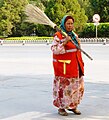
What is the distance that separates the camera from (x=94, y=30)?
47812 mm

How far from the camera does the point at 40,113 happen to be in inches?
279

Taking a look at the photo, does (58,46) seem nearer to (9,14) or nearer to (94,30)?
(94,30)

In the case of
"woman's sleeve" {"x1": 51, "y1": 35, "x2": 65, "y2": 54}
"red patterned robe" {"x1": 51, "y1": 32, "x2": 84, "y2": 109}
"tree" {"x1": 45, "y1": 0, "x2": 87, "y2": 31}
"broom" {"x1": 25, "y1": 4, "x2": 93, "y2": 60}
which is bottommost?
"red patterned robe" {"x1": 51, "y1": 32, "x2": 84, "y2": 109}

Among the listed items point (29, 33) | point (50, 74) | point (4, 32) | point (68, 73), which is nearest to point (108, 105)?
point (68, 73)

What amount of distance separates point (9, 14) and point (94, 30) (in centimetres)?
1125

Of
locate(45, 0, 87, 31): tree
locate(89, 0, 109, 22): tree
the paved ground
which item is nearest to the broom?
the paved ground

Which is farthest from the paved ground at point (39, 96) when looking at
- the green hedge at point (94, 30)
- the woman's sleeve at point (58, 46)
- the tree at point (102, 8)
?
the tree at point (102, 8)

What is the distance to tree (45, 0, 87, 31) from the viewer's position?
4616cm

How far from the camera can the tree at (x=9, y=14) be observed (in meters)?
52.3

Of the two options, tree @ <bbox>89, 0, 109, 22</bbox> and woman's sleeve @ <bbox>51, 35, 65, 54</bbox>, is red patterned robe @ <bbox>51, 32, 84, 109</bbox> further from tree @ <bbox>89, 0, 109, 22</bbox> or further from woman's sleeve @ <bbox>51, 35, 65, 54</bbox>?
tree @ <bbox>89, 0, 109, 22</bbox>

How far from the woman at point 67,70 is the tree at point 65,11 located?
129 ft

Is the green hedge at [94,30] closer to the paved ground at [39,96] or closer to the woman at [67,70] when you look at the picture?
the paved ground at [39,96]

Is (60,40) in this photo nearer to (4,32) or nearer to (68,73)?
(68,73)

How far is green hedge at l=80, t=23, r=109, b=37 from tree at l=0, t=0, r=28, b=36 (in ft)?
28.6
